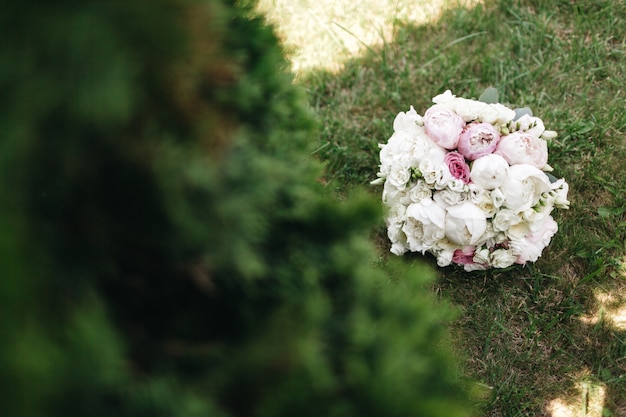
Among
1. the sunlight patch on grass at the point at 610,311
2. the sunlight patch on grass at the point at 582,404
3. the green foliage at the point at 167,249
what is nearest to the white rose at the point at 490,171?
the sunlight patch on grass at the point at 610,311

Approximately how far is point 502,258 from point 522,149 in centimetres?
40

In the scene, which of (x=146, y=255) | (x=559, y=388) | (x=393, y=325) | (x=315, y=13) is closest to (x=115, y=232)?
(x=146, y=255)

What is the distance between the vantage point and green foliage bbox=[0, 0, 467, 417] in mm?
620

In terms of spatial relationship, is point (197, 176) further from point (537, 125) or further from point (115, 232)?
point (537, 125)

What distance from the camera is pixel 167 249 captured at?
75 centimetres

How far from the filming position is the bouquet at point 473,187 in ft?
6.58

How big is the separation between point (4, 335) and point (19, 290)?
0.05 meters

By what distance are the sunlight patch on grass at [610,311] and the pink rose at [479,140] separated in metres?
0.67

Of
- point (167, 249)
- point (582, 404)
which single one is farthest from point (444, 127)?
point (167, 249)

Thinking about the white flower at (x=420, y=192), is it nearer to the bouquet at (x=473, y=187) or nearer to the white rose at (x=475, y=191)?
the bouquet at (x=473, y=187)

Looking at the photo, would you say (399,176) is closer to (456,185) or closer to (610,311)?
(456,185)

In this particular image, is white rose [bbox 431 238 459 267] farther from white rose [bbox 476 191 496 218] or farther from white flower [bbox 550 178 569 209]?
white flower [bbox 550 178 569 209]

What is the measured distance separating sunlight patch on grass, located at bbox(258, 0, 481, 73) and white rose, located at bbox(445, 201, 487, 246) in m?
1.13

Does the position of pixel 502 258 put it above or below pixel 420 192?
below
